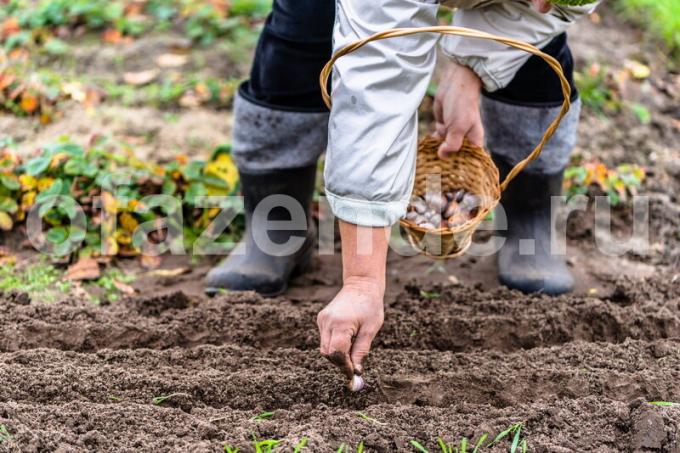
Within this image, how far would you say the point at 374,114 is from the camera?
184cm

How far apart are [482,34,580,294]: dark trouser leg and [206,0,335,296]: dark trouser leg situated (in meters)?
0.56

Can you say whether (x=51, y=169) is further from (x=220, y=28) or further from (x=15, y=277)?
(x=220, y=28)

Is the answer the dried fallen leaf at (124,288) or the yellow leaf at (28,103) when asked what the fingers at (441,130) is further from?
the yellow leaf at (28,103)

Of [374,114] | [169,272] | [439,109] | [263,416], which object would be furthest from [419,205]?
[169,272]

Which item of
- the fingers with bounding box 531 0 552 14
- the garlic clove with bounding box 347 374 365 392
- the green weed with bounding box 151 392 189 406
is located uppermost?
the fingers with bounding box 531 0 552 14

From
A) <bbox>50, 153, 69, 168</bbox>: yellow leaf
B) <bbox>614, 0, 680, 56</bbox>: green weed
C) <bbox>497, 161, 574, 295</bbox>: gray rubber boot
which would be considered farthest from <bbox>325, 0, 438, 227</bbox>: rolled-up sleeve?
<bbox>614, 0, 680, 56</bbox>: green weed

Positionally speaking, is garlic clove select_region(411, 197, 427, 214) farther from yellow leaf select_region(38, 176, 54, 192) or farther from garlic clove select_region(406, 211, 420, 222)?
yellow leaf select_region(38, 176, 54, 192)

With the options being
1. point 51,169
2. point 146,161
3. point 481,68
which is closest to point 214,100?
point 146,161

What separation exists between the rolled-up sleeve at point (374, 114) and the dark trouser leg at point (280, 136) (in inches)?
23.0

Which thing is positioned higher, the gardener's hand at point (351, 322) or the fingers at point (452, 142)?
the fingers at point (452, 142)

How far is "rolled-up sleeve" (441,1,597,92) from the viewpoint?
2.15 meters

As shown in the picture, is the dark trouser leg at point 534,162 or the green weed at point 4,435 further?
the dark trouser leg at point 534,162

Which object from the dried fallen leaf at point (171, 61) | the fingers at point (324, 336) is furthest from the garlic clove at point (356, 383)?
the dried fallen leaf at point (171, 61)

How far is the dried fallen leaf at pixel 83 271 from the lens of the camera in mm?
2879
